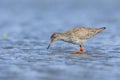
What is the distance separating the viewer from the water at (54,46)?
13.7 meters

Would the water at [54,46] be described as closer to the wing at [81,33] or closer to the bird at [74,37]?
the bird at [74,37]

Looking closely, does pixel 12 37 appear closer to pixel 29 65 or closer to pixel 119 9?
pixel 29 65

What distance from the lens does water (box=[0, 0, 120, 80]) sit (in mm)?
13724

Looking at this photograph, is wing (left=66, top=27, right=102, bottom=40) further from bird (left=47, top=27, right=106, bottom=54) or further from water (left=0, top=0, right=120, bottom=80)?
water (left=0, top=0, right=120, bottom=80)

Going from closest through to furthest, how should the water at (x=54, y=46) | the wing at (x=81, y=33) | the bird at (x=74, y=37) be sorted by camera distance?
1. the water at (x=54, y=46)
2. the bird at (x=74, y=37)
3. the wing at (x=81, y=33)

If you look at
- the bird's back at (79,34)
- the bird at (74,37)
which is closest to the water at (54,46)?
the bird at (74,37)

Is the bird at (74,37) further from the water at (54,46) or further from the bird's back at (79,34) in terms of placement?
the water at (54,46)

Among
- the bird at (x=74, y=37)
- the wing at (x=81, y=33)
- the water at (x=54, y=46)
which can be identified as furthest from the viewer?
the wing at (x=81, y=33)

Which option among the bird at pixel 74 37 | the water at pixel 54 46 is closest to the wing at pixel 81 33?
the bird at pixel 74 37

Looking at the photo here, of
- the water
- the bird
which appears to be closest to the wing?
the bird

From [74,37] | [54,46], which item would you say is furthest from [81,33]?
[54,46]

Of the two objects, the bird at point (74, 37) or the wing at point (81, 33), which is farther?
the wing at point (81, 33)

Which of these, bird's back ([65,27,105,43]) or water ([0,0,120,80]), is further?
bird's back ([65,27,105,43])

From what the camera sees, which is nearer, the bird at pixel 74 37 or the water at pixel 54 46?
the water at pixel 54 46
